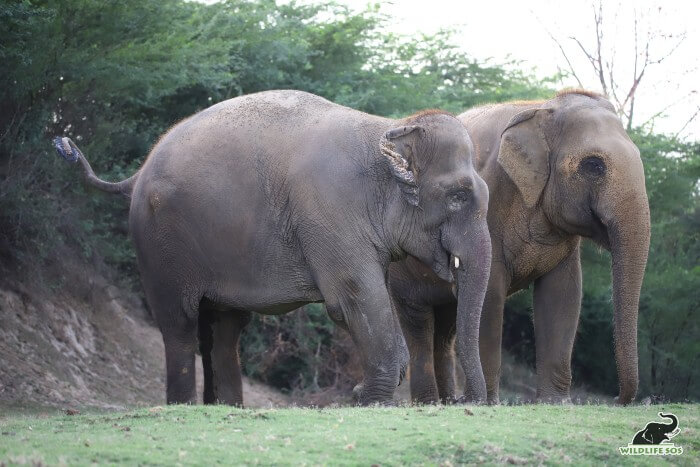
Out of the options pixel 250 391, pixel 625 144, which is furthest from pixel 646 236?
pixel 250 391

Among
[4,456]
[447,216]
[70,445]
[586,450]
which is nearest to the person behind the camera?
[4,456]

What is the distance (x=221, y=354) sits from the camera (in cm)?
1315

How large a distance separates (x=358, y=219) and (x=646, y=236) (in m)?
3.02

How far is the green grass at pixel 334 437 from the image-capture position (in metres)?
7.91

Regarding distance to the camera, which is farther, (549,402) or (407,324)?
(407,324)

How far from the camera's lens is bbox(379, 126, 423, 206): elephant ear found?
11.5 m

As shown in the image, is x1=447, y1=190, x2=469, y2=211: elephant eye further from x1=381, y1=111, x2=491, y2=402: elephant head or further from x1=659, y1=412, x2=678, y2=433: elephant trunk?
x1=659, y1=412, x2=678, y2=433: elephant trunk

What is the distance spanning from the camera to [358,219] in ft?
38.1

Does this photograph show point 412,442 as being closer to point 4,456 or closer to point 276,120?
point 4,456

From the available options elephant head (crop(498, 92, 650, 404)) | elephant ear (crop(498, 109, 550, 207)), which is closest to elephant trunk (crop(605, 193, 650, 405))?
elephant head (crop(498, 92, 650, 404))

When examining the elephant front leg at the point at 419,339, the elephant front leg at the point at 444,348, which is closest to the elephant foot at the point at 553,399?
the elephant front leg at the point at 419,339

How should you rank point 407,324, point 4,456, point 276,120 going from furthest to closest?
point 407,324, point 276,120, point 4,456

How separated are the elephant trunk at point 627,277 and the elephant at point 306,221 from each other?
163cm

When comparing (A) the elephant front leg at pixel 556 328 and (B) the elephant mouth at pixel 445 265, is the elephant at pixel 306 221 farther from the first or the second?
(A) the elephant front leg at pixel 556 328
